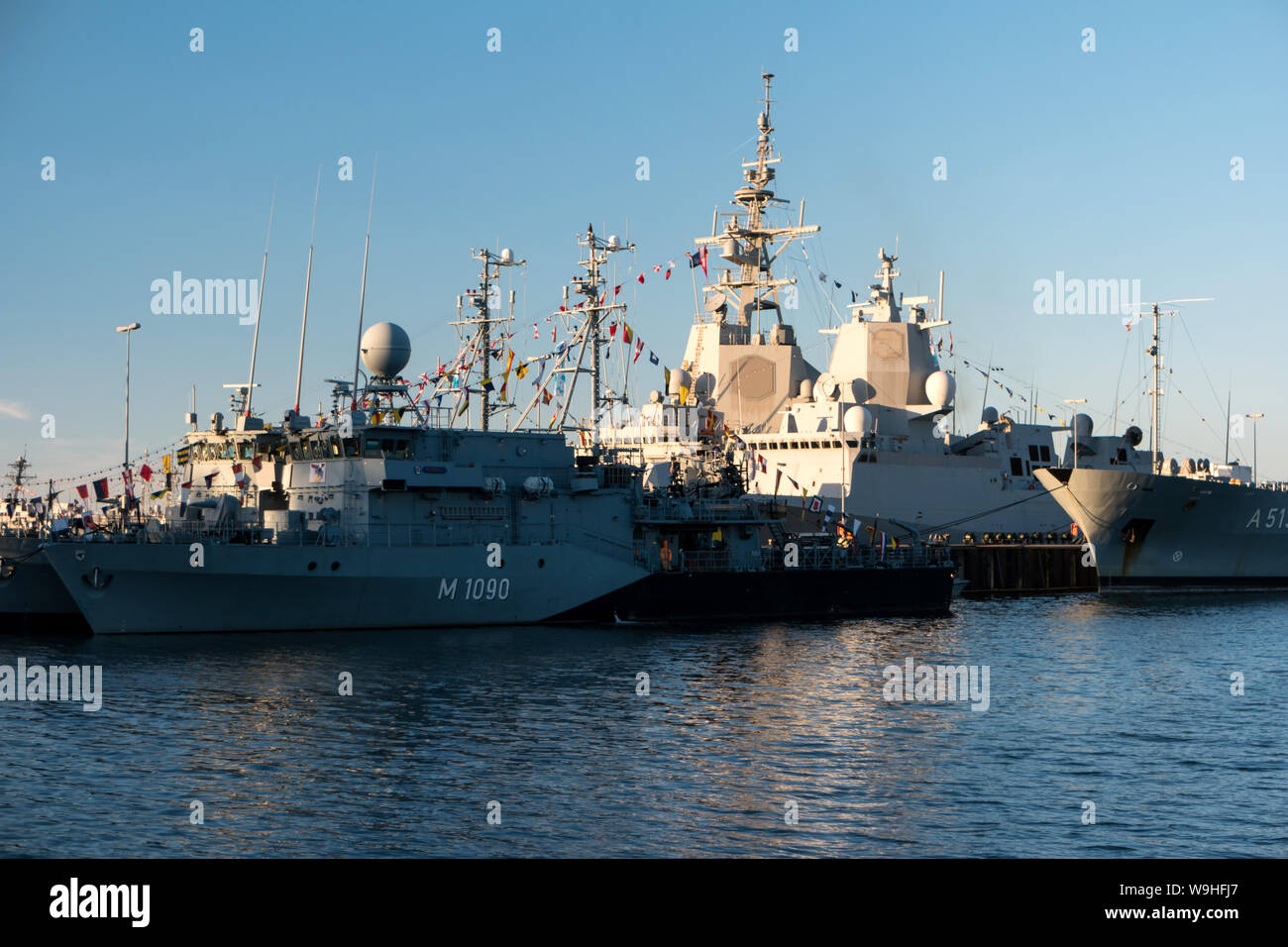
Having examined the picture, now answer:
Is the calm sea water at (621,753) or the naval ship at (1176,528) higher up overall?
the naval ship at (1176,528)

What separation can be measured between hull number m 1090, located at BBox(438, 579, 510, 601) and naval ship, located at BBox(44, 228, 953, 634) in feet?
0.12

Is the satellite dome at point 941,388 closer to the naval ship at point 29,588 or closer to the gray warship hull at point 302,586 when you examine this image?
the gray warship hull at point 302,586

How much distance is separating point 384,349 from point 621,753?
1697 cm

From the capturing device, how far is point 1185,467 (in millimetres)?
55406

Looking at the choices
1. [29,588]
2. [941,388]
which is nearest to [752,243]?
[941,388]

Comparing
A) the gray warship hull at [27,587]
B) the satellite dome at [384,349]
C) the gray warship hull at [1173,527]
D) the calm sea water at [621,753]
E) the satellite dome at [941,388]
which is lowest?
the calm sea water at [621,753]

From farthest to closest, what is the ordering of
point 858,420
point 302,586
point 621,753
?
point 858,420
point 302,586
point 621,753

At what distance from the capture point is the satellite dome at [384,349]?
30938 millimetres

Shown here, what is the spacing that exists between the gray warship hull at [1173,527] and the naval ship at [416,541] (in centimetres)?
1241

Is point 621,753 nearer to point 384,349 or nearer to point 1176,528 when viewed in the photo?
point 384,349

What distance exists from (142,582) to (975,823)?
67.9ft

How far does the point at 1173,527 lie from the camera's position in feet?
155

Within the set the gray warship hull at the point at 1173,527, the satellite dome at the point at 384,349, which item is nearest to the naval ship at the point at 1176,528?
the gray warship hull at the point at 1173,527

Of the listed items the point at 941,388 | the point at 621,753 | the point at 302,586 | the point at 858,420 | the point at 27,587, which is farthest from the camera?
the point at 941,388
